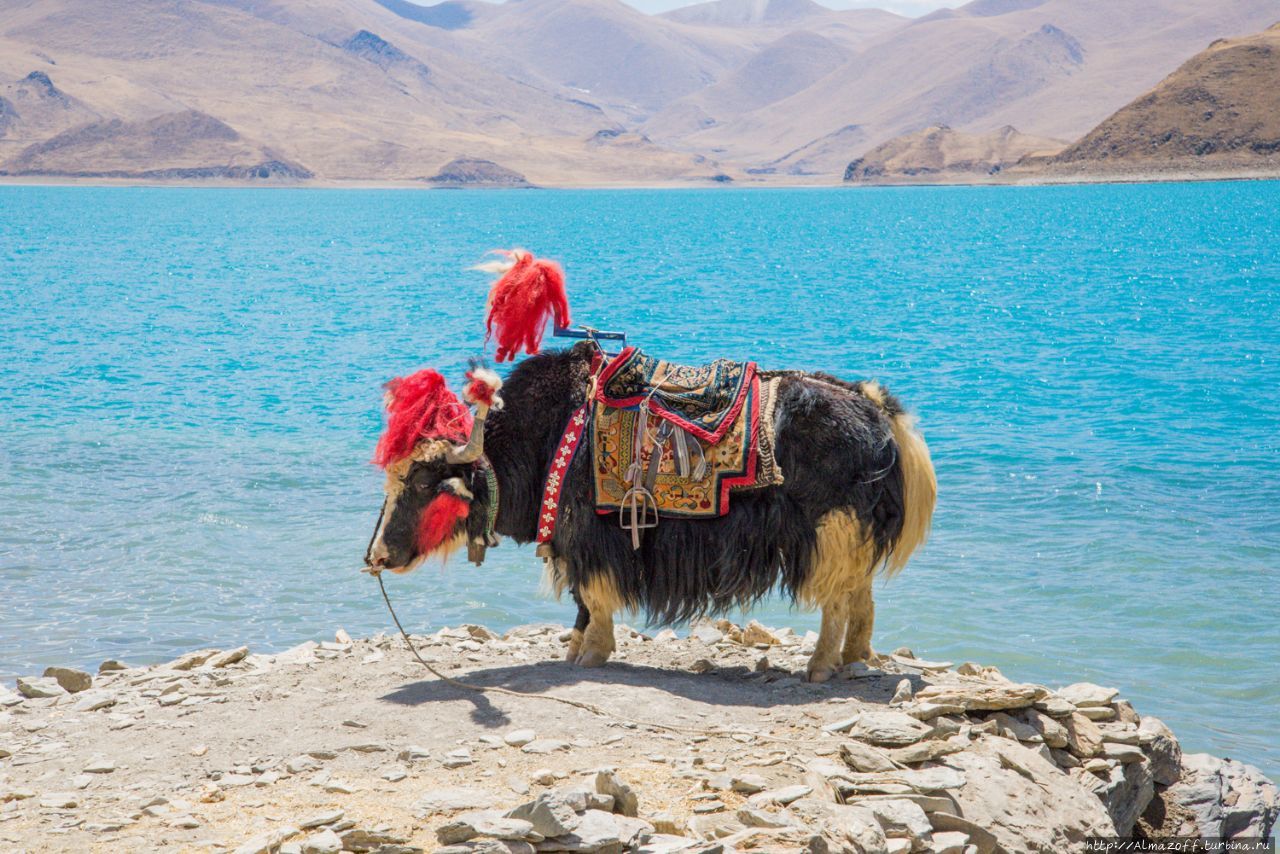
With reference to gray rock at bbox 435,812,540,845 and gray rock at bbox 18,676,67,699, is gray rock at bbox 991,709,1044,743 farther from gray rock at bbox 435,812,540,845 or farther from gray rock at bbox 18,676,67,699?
gray rock at bbox 18,676,67,699

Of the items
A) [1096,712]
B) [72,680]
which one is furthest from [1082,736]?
[72,680]

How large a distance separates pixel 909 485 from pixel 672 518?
962 mm

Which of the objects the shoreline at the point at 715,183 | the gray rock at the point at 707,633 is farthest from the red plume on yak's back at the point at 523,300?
the shoreline at the point at 715,183

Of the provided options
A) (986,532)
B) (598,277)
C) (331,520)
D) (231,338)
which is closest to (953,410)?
(986,532)

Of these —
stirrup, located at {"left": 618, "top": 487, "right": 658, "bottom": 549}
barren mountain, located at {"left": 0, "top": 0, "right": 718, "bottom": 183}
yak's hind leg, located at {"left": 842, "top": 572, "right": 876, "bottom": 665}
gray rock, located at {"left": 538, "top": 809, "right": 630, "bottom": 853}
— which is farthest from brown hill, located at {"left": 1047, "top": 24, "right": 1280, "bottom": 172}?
gray rock, located at {"left": 538, "top": 809, "right": 630, "bottom": 853}

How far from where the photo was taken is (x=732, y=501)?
5336mm

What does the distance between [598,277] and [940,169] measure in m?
119

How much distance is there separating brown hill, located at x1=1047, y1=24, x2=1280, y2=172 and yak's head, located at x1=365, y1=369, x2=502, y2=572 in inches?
4441

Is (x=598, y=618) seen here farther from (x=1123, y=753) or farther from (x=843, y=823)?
(x=1123, y=753)

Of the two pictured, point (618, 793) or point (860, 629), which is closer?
point (618, 793)

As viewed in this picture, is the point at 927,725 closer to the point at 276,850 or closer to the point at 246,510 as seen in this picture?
the point at 276,850

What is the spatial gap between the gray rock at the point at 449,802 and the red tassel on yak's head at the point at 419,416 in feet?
5.52

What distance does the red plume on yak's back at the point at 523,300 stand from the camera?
531cm

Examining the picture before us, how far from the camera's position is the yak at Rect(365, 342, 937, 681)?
5.27m
